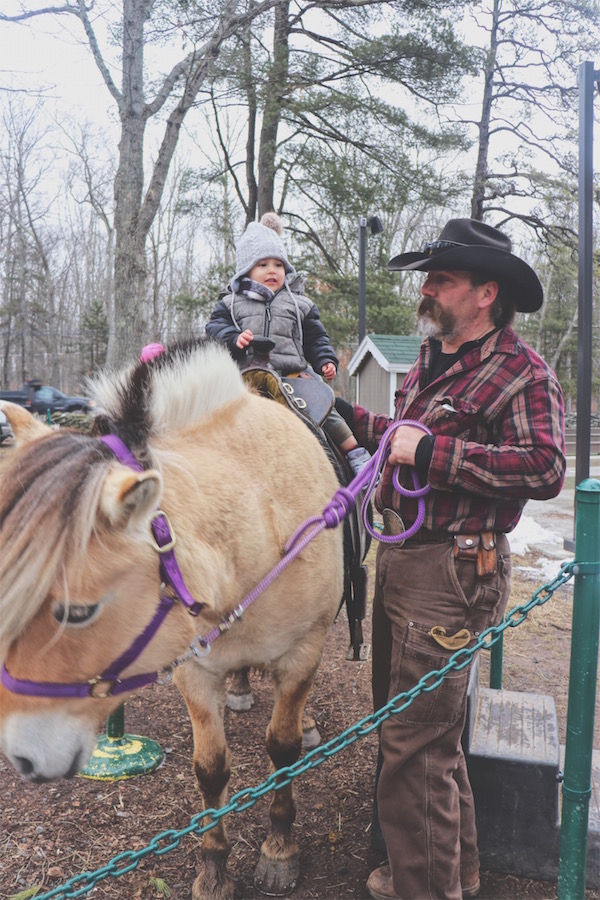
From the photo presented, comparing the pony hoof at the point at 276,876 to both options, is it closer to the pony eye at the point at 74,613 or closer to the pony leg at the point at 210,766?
the pony leg at the point at 210,766

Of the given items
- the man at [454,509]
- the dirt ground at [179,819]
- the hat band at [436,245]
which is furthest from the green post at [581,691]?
the hat band at [436,245]

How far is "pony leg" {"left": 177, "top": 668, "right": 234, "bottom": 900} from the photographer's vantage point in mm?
2268

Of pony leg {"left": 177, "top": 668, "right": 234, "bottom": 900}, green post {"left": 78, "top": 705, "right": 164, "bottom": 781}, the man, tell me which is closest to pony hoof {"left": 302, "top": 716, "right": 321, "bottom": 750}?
green post {"left": 78, "top": 705, "right": 164, "bottom": 781}

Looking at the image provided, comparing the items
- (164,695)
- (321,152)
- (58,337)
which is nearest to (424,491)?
(164,695)

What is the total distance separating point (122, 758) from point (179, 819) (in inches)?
19.5

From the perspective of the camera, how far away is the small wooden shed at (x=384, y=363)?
14211 mm

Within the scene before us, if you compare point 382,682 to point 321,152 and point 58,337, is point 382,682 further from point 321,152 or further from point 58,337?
point 58,337

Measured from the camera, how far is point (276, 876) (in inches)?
93.3

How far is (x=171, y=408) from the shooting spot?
5.93 ft

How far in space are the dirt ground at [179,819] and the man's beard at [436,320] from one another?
6.75ft

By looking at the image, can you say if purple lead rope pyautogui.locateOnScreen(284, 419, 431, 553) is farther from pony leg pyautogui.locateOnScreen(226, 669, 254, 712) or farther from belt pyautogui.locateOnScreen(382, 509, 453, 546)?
pony leg pyautogui.locateOnScreen(226, 669, 254, 712)

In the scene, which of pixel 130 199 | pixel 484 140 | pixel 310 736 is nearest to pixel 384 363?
pixel 484 140

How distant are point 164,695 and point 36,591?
2929 millimetres

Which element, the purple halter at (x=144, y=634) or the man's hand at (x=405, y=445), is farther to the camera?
the man's hand at (x=405, y=445)
